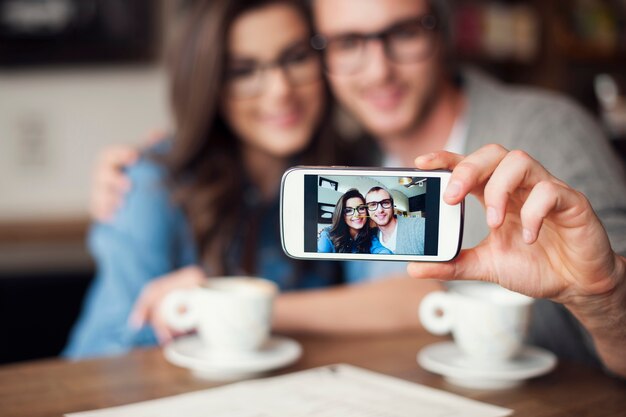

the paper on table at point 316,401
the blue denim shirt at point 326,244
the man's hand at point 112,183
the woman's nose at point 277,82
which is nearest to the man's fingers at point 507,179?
the blue denim shirt at point 326,244

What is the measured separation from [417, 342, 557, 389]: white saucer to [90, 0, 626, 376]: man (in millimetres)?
72

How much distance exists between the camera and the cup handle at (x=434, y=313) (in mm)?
1037

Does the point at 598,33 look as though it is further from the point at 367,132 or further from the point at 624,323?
the point at 624,323

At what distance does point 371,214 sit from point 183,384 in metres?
0.37

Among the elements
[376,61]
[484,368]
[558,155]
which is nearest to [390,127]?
[376,61]

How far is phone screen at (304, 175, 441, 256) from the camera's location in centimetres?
75

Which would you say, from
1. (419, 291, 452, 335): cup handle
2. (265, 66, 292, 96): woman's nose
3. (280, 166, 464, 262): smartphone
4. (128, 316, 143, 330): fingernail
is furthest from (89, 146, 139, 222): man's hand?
(280, 166, 464, 262): smartphone

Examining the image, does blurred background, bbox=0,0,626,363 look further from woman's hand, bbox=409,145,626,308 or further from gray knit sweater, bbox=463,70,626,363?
woman's hand, bbox=409,145,626,308

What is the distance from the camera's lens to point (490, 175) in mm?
788

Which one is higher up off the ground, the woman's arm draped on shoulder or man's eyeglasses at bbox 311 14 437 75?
man's eyeglasses at bbox 311 14 437 75

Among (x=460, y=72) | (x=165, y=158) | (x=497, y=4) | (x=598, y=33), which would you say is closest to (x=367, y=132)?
(x=460, y=72)


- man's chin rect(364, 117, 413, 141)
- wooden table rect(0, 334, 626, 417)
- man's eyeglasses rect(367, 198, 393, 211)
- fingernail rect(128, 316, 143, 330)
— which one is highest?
man's chin rect(364, 117, 413, 141)

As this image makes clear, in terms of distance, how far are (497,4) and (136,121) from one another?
5.15 ft

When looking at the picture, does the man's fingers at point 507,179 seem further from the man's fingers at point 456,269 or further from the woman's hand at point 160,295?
the woman's hand at point 160,295
